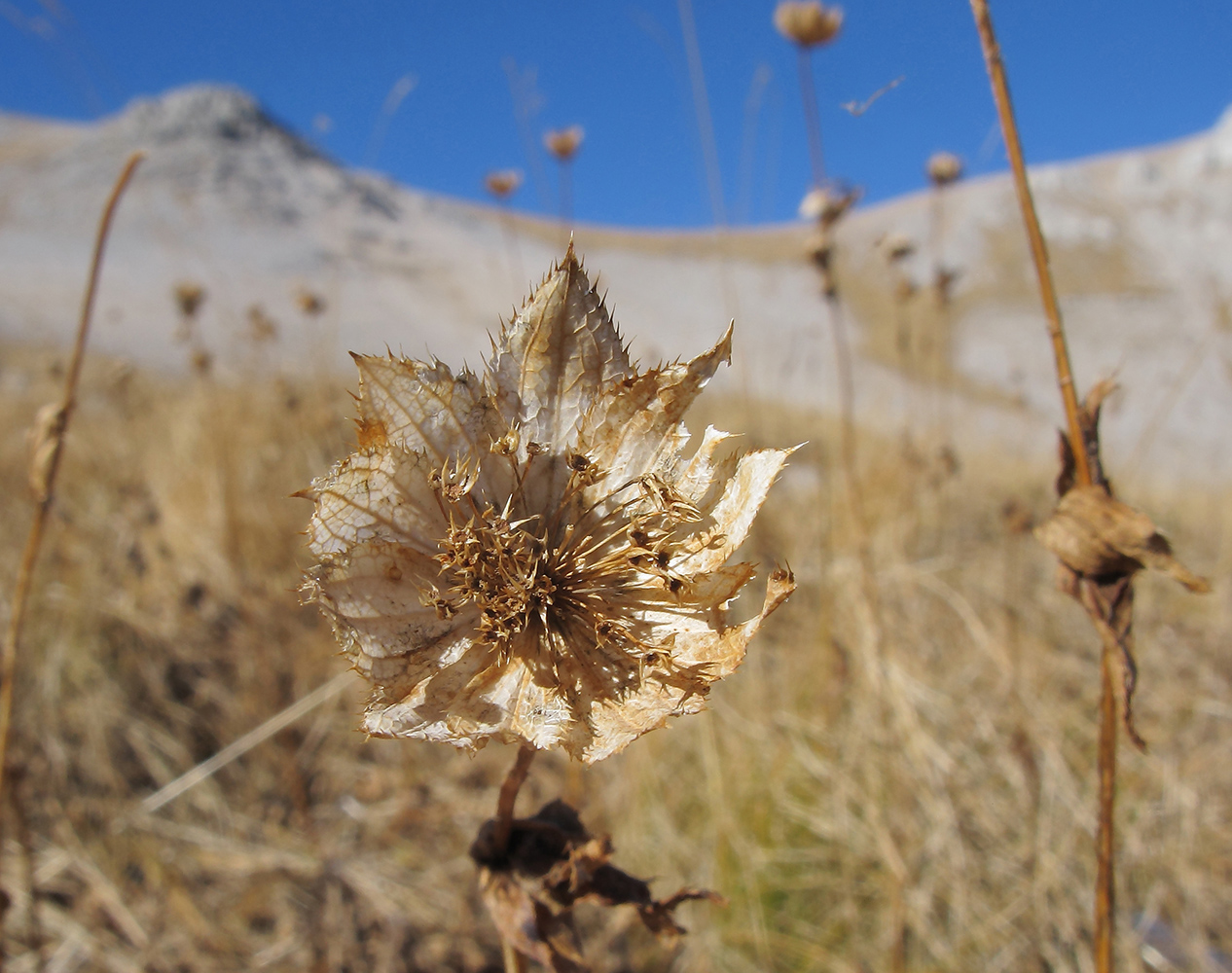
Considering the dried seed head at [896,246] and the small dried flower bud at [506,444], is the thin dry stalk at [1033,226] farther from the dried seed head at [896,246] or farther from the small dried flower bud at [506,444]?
the dried seed head at [896,246]

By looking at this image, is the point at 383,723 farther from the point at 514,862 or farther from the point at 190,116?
the point at 190,116

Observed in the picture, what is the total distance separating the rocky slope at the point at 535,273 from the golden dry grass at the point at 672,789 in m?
2.59

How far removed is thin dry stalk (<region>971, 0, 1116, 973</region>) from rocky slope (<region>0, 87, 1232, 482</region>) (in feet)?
17.4

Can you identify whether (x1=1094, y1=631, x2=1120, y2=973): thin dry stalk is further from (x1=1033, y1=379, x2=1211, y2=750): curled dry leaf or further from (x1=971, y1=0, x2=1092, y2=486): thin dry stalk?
(x1=971, y1=0, x2=1092, y2=486): thin dry stalk

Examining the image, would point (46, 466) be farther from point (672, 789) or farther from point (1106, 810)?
point (672, 789)

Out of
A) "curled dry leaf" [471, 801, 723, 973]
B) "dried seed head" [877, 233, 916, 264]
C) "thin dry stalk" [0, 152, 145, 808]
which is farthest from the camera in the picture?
"dried seed head" [877, 233, 916, 264]

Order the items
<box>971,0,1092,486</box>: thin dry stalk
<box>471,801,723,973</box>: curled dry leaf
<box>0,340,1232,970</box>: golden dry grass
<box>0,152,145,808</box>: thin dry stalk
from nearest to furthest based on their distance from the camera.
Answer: <box>971,0,1092,486</box>: thin dry stalk → <box>471,801,723,973</box>: curled dry leaf → <box>0,152,145,808</box>: thin dry stalk → <box>0,340,1232,970</box>: golden dry grass

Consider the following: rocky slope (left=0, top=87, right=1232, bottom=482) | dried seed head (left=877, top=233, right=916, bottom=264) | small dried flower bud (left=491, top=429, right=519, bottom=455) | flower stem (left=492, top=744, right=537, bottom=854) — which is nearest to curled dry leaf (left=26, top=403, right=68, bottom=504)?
small dried flower bud (left=491, top=429, right=519, bottom=455)

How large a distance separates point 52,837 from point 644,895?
2.51 metres

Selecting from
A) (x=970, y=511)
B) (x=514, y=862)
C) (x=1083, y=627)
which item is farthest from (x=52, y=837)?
(x=970, y=511)

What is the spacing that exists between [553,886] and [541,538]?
1.84ft

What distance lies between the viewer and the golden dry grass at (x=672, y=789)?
2289 mm

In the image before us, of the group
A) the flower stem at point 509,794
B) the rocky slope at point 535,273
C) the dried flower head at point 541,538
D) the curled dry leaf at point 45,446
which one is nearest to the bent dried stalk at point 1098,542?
the dried flower head at point 541,538

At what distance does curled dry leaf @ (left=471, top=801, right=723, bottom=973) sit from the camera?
3.11 ft
